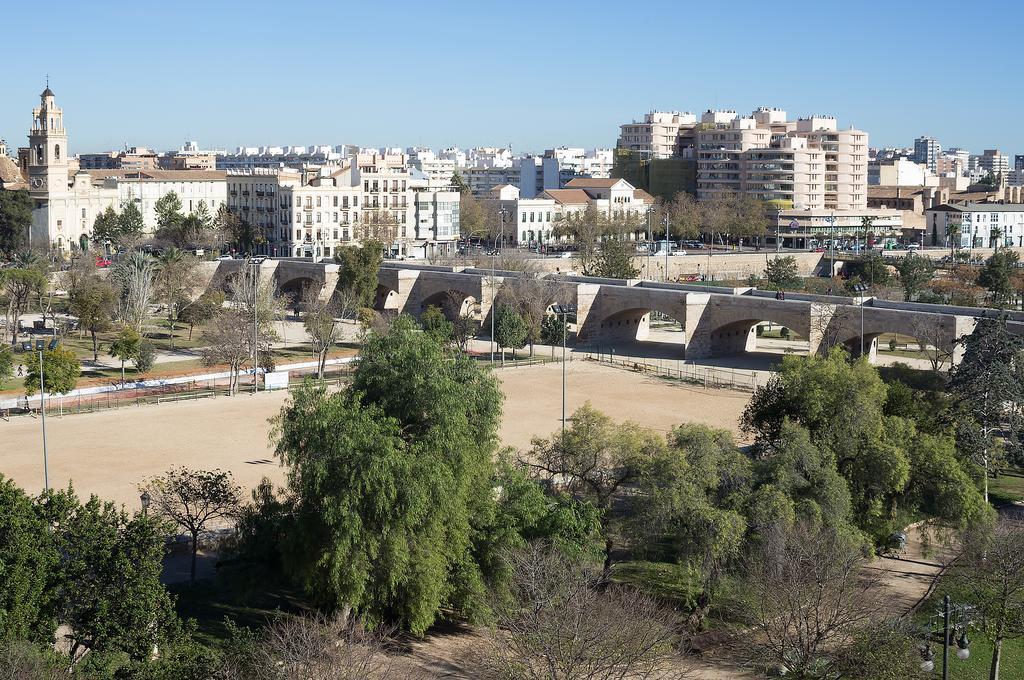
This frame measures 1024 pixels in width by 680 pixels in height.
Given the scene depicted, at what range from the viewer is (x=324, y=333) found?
4588cm

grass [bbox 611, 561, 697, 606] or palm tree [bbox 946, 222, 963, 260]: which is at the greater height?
palm tree [bbox 946, 222, 963, 260]

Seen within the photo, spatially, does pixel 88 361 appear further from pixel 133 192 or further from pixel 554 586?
pixel 133 192

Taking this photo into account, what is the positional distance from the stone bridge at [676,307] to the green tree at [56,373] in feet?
71.9

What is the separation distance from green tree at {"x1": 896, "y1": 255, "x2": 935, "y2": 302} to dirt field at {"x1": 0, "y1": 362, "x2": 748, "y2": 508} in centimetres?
2392

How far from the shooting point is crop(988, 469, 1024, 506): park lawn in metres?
29.2

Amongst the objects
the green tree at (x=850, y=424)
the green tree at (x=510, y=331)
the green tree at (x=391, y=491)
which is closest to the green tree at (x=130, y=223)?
the green tree at (x=510, y=331)

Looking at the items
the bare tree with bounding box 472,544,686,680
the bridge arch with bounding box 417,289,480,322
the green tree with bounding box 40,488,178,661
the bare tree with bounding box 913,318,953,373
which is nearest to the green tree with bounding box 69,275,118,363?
the bridge arch with bounding box 417,289,480,322

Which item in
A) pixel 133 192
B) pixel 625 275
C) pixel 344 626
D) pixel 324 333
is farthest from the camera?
pixel 133 192

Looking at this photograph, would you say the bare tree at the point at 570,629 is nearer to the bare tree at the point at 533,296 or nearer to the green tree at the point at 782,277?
the bare tree at the point at 533,296

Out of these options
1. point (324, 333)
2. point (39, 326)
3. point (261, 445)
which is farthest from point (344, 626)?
point (39, 326)

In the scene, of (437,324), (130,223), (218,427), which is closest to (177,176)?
(130,223)

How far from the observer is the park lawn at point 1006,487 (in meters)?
29.2

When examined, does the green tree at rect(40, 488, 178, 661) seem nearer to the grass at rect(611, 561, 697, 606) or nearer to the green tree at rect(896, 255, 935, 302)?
the grass at rect(611, 561, 697, 606)

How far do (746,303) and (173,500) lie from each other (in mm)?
30929
